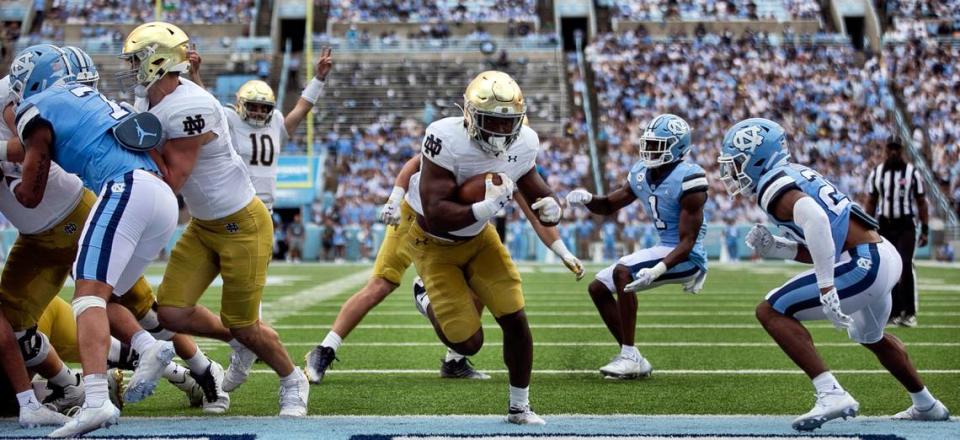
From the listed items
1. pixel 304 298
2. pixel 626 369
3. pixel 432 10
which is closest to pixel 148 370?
pixel 626 369

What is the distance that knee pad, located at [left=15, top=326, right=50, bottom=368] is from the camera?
532 cm

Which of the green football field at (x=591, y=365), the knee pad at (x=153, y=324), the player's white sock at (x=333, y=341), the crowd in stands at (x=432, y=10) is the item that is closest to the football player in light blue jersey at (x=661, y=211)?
the green football field at (x=591, y=365)

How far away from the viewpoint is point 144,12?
126 ft

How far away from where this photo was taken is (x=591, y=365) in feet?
24.9

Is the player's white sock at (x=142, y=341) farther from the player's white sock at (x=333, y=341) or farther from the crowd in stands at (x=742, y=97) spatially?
the crowd in stands at (x=742, y=97)

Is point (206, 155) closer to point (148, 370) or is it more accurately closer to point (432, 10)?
point (148, 370)

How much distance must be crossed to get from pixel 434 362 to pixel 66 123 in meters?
3.45

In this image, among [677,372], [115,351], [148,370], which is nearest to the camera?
[148,370]

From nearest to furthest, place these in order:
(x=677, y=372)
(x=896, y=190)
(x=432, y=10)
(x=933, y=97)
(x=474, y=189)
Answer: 1. (x=474, y=189)
2. (x=677, y=372)
3. (x=896, y=190)
4. (x=933, y=97)
5. (x=432, y=10)

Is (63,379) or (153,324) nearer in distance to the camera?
(63,379)

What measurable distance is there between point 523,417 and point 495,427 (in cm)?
17

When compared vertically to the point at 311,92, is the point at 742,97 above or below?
below

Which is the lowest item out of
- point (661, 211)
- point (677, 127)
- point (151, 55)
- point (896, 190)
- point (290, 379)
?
point (896, 190)

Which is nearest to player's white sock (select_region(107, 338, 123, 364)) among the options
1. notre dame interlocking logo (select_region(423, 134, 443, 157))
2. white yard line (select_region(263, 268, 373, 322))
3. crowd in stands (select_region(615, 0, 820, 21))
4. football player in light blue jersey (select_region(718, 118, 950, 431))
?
notre dame interlocking logo (select_region(423, 134, 443, 157))
